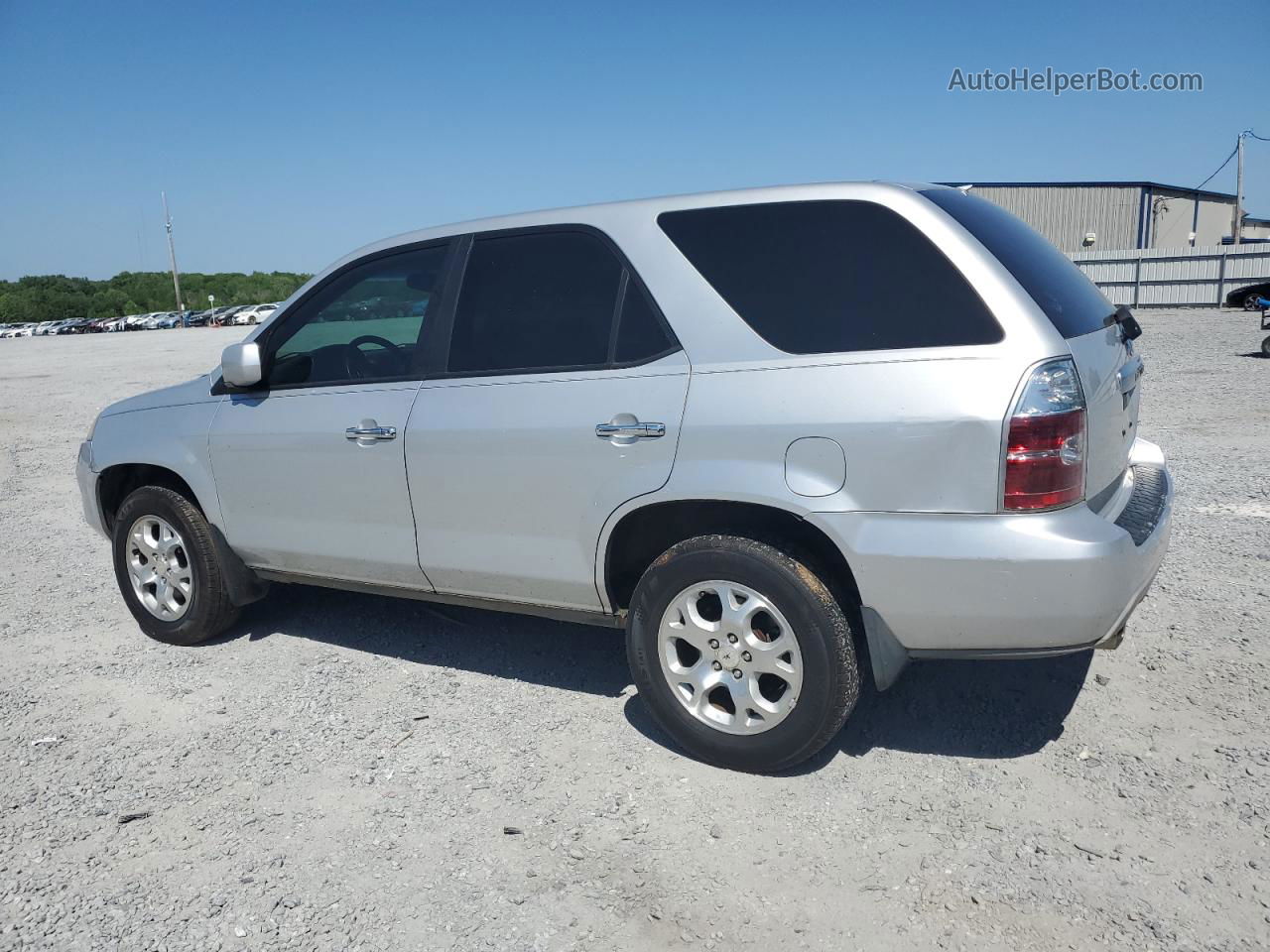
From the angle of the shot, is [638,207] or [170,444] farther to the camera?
[170,444]

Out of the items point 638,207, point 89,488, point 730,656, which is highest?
point 638,207

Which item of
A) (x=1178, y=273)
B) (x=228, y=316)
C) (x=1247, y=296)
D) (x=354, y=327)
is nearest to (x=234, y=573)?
(x=354, y=327)

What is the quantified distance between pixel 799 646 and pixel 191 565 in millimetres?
2965

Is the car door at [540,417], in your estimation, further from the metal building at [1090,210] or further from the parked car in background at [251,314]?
the parked car in background at [251,314]

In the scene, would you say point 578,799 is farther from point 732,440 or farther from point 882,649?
point 732,440

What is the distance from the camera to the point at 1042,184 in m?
40.4

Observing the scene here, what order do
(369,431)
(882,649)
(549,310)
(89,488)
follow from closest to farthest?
(882,649), (549,310), (369,431), (89,488)

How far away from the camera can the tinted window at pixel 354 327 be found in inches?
165

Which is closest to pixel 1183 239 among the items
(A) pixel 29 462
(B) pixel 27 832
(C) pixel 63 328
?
(A) pixel 29 462

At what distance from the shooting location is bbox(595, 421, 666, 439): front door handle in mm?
3320

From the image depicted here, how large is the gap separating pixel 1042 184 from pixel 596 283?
137 feet

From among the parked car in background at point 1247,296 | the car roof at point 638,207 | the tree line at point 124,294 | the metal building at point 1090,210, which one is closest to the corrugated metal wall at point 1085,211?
the metal building at point 1090,210

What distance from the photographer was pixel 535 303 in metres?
3.77

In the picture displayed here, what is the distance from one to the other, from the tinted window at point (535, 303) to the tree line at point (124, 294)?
81741mm
